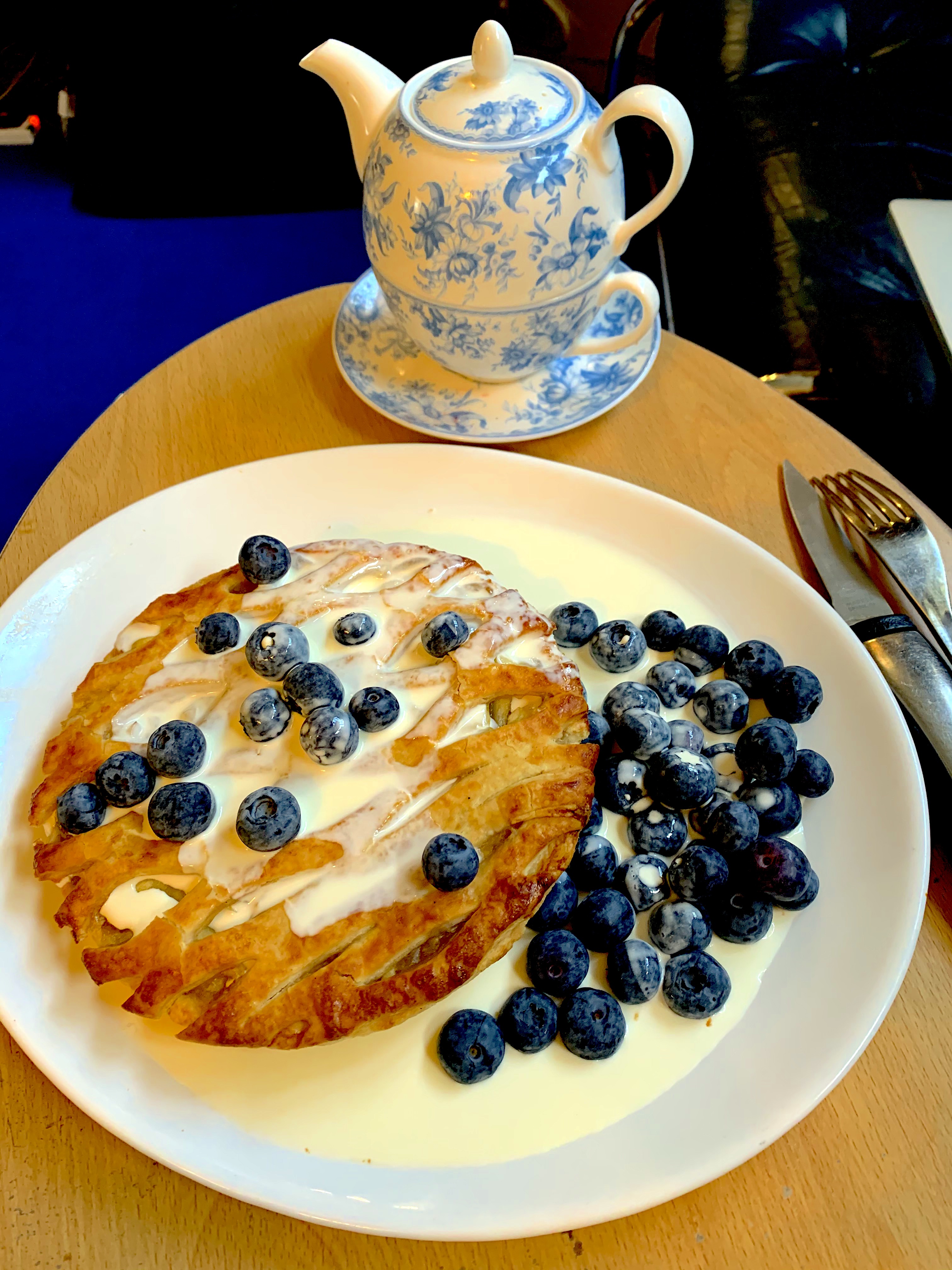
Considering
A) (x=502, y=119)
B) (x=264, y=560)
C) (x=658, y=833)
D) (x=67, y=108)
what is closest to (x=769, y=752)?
(x=658, y=833)

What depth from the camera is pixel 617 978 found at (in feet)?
2.94

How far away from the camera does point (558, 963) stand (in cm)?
89

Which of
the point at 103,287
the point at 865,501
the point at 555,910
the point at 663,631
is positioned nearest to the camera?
the point at 555,910

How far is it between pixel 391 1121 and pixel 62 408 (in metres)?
2.10

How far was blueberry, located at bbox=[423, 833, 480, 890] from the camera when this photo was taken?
82cm

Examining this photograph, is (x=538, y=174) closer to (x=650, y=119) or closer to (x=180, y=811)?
(x=650, y=119)

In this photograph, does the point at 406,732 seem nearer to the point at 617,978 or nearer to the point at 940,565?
the point at 617,978

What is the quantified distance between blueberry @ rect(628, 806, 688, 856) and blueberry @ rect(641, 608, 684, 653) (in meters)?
0.24

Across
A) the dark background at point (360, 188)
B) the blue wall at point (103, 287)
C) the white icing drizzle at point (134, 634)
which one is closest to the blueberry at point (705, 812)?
the white icing drizzle at point (134, 634)

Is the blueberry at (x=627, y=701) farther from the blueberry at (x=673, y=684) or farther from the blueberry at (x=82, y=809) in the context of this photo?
the blueberry at (x=82, y=809)

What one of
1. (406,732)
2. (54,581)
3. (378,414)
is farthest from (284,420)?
(406,732)

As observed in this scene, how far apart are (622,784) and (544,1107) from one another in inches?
13.4

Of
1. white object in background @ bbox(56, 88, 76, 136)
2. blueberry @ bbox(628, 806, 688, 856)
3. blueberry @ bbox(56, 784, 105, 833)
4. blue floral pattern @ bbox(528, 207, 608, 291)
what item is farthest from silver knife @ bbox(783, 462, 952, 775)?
white object in background @ bbox(56, 88, 76, 136)

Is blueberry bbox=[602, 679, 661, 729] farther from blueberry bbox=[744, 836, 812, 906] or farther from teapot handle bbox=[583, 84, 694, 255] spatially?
teapot handle bbox=[583, 84, 694, 255]
